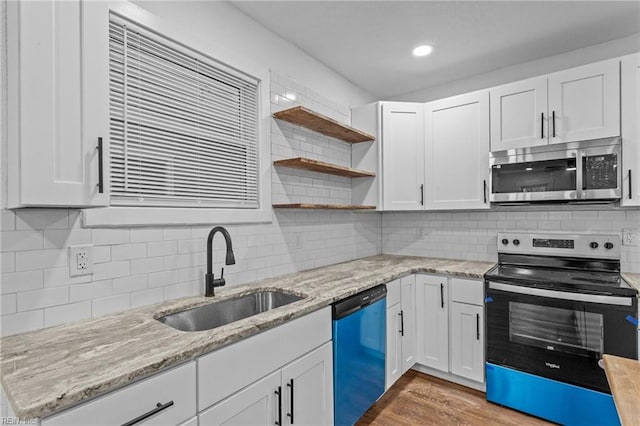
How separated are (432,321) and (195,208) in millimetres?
2060

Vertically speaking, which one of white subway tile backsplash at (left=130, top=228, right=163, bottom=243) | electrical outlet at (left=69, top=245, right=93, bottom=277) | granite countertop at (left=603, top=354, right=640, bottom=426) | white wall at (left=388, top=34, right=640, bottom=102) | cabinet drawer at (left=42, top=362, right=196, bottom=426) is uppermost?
white wall at (left=388, top=34, right=640, bottom=102)

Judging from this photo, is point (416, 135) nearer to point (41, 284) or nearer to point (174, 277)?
point (174, 277)

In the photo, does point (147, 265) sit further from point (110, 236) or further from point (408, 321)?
point (408, 321)

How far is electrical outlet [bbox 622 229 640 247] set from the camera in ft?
8.05

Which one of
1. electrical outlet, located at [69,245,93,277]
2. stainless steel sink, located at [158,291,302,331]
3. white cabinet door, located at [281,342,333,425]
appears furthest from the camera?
stainless steel sink, located at [158,291,302,331]

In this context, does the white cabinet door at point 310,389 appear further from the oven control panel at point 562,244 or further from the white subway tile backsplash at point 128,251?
the oven control panel at point 562,244

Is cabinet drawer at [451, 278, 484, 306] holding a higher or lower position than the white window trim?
lower

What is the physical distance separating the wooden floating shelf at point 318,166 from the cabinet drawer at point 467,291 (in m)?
1.20

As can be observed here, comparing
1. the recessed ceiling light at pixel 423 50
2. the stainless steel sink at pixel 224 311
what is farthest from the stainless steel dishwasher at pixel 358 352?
the recessed ceiling light at pixel 423 50

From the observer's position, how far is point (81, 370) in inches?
39.4

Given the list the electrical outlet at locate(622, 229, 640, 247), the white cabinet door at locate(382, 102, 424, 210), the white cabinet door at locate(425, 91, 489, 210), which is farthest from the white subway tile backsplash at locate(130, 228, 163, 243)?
the electrical outlet at locate(622, 229, 640, 247)

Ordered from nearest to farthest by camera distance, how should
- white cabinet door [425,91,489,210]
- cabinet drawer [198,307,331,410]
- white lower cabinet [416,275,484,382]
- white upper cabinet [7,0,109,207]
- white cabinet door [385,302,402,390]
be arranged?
1. white upper cabinet [7,0,109,207]
2. cabinet drawer [198,307,331,410]
3. white cabinet door [385,302,402,390]
4. white lower cabinet [416,275,484,382]
5. white cabinet door [425,91,489,210]

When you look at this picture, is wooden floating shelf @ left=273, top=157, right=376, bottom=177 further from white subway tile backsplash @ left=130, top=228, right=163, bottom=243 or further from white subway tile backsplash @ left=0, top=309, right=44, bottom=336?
white subway tile backsplash @ left=0, top=309, right=44, bottom=336

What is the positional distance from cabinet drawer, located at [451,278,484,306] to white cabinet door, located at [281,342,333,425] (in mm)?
1263
